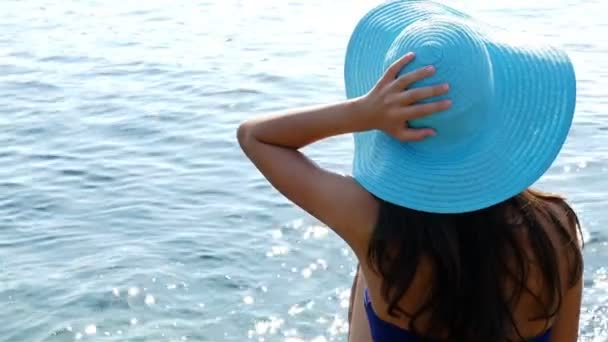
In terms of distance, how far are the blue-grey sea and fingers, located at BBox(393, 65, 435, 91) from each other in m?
0.62

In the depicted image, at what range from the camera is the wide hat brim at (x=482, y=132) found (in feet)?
6.91

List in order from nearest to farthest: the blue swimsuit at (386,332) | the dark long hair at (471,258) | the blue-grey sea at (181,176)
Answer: the dark long hair at (471,258)
the blue swimsuit at (386,332)
the blue-grey sea at (181,176)

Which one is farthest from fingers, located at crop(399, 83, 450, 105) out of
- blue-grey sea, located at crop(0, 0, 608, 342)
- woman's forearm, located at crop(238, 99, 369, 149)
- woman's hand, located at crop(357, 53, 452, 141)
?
blue-grey sea, located at crop(0, 0, 608, 342)

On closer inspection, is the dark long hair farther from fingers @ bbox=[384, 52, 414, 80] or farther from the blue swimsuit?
fingers @ bbox=[384, 52, 414, 80]

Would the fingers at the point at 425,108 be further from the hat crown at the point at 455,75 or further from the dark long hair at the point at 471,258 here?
the dark long hair at the point at 471,258

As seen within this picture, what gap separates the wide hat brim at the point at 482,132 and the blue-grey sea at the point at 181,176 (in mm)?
502

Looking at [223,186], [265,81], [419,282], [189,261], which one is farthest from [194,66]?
[419,282]

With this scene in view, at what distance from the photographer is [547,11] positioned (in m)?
11.1

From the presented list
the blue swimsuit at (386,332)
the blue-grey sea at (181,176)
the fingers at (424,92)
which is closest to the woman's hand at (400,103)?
the fingers at (424,92)

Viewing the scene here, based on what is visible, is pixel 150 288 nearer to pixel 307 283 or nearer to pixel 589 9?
pixel 307 283

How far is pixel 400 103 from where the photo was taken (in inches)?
82.9

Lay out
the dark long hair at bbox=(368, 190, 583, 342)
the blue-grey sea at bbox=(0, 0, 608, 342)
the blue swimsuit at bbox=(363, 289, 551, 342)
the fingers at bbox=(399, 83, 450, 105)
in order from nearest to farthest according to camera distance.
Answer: the fingers at bbox=(399, 83, 450, 105) < the dark long hair at bbox=(368, 190, 583, 342) < the blue swimsuit at bbox=(363, 289, 551, 342) < the blue-grey sea at bbox=(0, 0, 608, 342)

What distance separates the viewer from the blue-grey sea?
17.8ft

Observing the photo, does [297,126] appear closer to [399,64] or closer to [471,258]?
[399,64]
